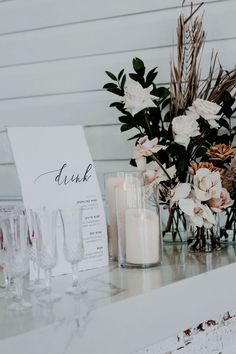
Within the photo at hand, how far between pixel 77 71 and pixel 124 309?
129cm

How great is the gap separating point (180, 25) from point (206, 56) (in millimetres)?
145

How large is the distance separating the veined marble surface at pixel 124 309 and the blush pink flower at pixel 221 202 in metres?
0.13

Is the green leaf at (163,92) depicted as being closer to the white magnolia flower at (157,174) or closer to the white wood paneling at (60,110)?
the white magnolia flower at (157,174)

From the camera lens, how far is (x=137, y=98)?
1.98m

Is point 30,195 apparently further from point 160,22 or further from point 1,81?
point 1,81

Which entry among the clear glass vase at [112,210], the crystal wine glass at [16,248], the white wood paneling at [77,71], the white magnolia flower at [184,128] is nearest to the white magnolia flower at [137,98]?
the white magnolia flower at [184,128]

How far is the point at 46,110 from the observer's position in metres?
2.57

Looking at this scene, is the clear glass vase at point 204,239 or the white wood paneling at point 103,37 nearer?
the clear glass vase at point 204,239

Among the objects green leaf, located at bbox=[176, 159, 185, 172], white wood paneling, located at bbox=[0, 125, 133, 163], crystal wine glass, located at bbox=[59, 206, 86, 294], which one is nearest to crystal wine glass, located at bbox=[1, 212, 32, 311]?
crystal wine glass, located at bbox=[59, 206, 86, 294]

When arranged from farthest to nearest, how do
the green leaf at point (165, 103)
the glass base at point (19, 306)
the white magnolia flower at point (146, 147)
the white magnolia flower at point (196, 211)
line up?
the green leaf at point (165, 103) → the white magnolia flower at point (146, 147) → the white magnolia flower at point (196, 211) → the glass base at point (19, 306)

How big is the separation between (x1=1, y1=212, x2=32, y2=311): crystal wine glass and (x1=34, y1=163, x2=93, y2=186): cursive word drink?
31 cm

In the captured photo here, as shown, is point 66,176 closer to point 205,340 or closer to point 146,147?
point 146,147

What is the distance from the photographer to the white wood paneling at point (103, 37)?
222 cm

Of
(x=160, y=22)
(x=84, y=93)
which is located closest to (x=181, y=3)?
(x=160, y=22)
